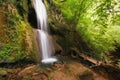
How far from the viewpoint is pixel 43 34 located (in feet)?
26.6

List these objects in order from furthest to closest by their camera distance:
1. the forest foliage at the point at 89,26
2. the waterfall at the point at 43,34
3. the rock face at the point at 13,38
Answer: the forest foliage at the point at 89,26
the waterfall at the point at 43,34
the rock face at the point at 13,38

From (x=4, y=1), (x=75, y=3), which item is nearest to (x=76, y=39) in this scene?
(x=75, y=3)

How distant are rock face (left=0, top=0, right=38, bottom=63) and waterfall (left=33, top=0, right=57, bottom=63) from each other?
899mm

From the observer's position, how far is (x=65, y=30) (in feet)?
30.1

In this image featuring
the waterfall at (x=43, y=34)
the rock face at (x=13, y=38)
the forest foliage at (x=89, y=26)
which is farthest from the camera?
the forest foliage at (x=89, y=26)

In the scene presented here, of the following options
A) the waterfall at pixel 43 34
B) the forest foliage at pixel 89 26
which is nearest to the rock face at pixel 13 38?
the waterfall at pixel 43 34

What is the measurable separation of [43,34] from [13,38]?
7.11 ft

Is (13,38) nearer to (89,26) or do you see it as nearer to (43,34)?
(43,34)

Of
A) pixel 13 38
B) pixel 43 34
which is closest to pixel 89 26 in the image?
pixel 43 34

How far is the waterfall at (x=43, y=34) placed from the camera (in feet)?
25.2

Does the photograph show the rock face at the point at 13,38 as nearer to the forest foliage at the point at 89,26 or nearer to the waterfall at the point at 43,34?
the waterfall at the point at 43,34

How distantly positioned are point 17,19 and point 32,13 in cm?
180

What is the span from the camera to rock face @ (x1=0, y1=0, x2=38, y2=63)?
5.76 m

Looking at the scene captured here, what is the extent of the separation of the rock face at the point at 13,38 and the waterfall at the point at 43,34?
2.95 ft
